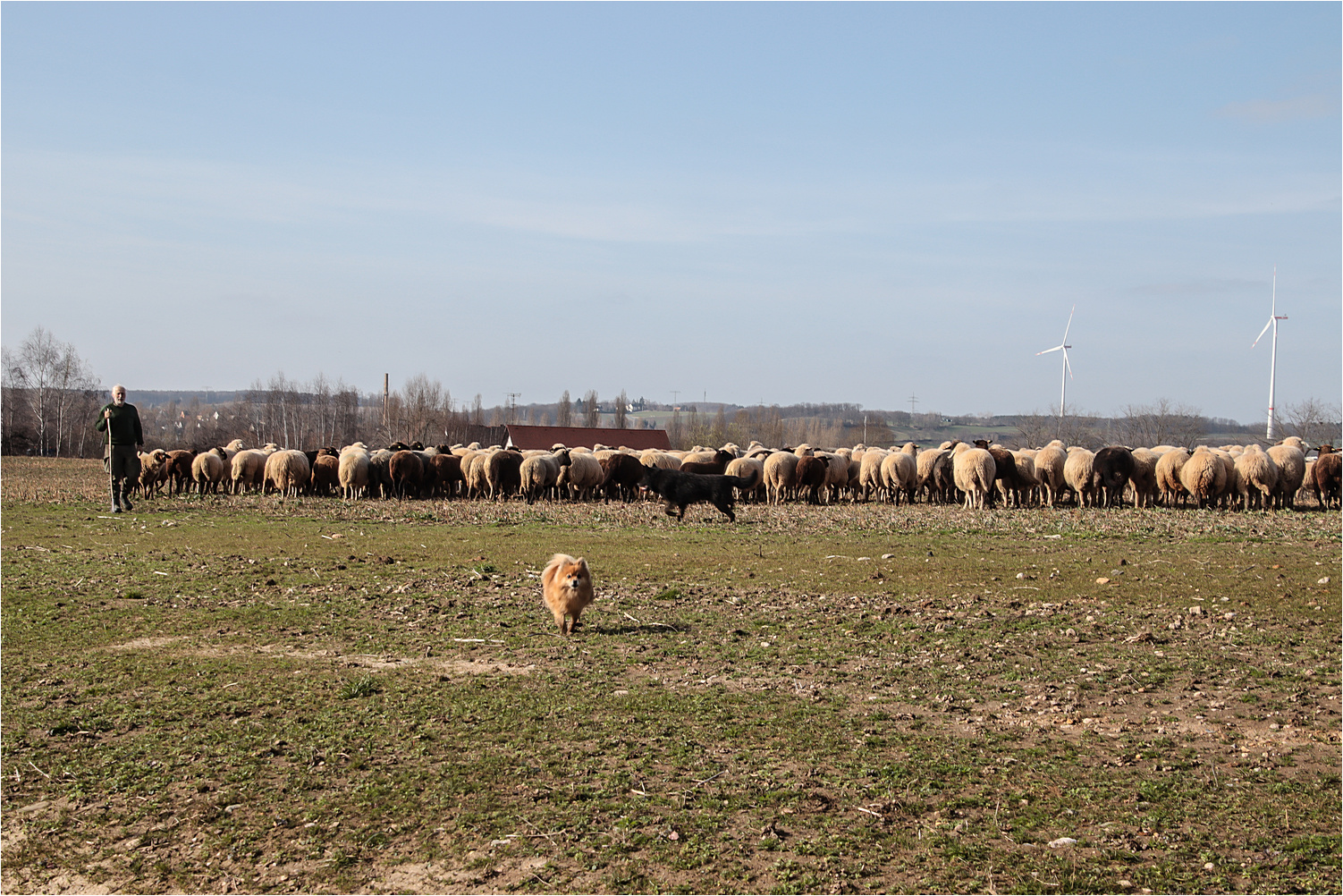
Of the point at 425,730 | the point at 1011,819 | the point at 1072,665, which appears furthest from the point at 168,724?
the point at 1072,665

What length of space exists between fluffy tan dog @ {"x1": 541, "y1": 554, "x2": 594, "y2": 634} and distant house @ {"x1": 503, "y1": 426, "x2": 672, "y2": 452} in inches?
2426

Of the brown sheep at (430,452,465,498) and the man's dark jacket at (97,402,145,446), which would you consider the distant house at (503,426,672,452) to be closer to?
the brown sheep at (430,452,465,498)

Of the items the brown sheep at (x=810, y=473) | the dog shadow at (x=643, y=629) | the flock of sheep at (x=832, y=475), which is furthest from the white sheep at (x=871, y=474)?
the dog shadow at (x=643, y=629)

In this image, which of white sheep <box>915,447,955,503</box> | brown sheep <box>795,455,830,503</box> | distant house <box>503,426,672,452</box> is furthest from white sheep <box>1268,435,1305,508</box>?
distant house <box>503,426,672,452</box>

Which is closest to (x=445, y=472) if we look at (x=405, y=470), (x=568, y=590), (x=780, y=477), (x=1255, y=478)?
(x=405, y=470)

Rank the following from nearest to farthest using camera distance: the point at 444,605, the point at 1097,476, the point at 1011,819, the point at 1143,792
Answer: the point at 1011,819
the point at 1143,792
the point at 444,605
the point at 1097,476

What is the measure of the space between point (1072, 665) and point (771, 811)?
14.6ft

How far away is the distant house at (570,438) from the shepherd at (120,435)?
167ft

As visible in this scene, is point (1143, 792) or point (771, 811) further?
point (1143, 792)

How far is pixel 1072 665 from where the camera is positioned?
846cm

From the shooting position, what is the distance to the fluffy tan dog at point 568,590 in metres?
9.14

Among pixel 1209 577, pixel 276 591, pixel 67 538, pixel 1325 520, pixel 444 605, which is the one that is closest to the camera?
pixel 444 605

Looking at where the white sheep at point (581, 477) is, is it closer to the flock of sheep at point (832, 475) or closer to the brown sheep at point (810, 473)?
the flock of sheep at point (832, 475)

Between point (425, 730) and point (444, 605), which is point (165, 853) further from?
point (444, 605)
